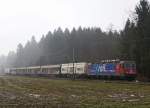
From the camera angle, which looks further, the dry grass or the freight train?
the freight train

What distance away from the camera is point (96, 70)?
68.0m

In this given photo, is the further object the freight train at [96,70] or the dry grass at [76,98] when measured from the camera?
the freight train at [96,70]

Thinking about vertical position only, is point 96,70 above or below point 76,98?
above

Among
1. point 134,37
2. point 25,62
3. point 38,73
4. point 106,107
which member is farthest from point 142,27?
point 25,62

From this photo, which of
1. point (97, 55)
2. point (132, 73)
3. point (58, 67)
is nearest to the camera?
point (132, 73)

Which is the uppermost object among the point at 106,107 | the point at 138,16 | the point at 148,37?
the point at 138,16

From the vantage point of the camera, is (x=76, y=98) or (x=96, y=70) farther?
(x=96, y=70)

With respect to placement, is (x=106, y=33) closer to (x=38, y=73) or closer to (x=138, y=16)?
(x=38, y=73)

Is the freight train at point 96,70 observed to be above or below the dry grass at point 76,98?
above

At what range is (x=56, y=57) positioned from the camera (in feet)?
464

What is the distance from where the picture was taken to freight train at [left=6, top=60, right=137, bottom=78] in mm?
59281

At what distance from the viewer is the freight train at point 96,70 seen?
194 feet

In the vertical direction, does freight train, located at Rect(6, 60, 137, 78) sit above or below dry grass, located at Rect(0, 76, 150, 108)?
above

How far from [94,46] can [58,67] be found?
4371 cm
